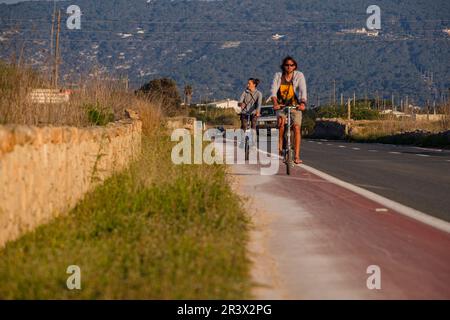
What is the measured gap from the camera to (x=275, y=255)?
8578mm

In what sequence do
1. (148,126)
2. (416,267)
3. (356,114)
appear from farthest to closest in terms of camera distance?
(356,114) < (148,126) < (416,267)

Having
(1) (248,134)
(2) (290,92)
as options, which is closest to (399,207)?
(2) (290,92)

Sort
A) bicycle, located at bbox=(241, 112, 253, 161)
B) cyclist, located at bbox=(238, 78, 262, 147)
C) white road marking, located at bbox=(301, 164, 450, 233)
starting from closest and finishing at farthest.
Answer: white road marking, located at bbox=(301, 164, 450, 233) < bicycle, located at bbox=(241, 112, 253, 161) < cyclist, located at bbox=(238, 78, 262, 147)

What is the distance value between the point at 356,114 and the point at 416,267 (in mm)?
82106

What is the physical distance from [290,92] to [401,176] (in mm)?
2653

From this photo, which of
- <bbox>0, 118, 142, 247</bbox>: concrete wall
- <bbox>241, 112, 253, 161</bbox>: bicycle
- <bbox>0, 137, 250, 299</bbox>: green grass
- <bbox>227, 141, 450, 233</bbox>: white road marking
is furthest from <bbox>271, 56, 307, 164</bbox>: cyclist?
<bbox>0, 137, 250, 299</bbox>: green grass

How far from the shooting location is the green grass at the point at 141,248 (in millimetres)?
7031

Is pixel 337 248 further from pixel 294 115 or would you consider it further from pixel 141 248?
pixel 294 115

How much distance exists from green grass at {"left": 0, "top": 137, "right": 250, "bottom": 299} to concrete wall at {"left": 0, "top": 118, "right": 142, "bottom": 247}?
6.7 inches

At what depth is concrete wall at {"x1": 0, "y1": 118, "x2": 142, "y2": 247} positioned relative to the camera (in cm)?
856

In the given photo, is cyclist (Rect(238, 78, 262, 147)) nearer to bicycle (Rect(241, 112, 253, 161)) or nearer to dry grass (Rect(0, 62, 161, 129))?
bicycle (Rect(241, 112, 253, 161))

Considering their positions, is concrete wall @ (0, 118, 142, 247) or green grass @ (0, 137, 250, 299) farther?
concrete wall @ (0, 118, 142, 247)
